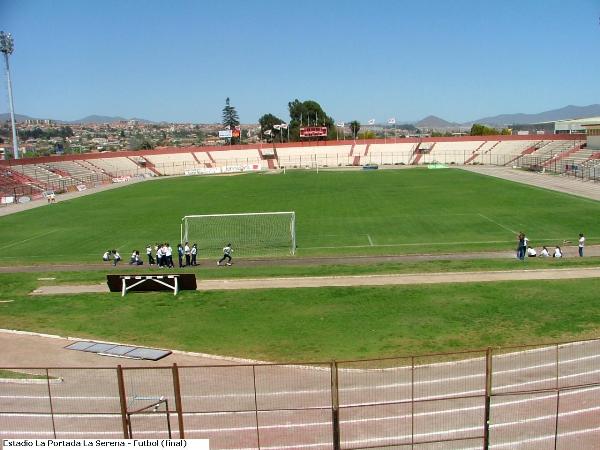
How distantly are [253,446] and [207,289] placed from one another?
1399cm

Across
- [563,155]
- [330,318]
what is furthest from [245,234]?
[563,155]

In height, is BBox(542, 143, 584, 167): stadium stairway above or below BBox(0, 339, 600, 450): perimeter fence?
above

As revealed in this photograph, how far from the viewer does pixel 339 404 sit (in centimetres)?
1355

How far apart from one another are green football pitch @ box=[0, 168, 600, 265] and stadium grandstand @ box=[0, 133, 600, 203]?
15.1 meters

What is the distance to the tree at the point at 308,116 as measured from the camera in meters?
184

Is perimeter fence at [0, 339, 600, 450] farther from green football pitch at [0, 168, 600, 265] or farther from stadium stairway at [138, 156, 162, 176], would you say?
stadium stairway at [138, 156, 162, 176]

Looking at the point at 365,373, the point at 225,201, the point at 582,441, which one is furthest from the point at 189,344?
the point at 225,201

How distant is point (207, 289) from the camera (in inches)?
1006

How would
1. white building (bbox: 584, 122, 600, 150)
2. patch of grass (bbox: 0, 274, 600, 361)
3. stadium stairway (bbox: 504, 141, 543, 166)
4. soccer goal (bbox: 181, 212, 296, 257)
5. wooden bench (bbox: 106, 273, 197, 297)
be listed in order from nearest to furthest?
patch of grass (bbox: 0, 274, 600, 361) < wooden bench (bbox: 106, 273, 197, 297) < soccer goal (bbox: 181, 212, 296, 257) < white building (bbox: 584, 122, 600, 150) < stadium stairway (bbox: 504, 141, 543, 166)

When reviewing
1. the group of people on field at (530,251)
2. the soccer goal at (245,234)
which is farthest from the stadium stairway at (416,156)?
the group of people on field at (530,251)

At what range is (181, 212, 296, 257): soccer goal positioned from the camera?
3631 cm

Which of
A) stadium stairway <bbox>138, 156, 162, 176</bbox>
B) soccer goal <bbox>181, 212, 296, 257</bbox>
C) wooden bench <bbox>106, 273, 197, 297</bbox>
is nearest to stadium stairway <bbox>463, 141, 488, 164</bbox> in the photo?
stadium stairway <bbox>138, 156, 162, 176</bbox>

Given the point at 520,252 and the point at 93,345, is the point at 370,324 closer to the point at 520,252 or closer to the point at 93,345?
the point at 93,345

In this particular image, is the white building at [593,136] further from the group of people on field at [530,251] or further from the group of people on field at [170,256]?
the group of people on field at [170,256]
